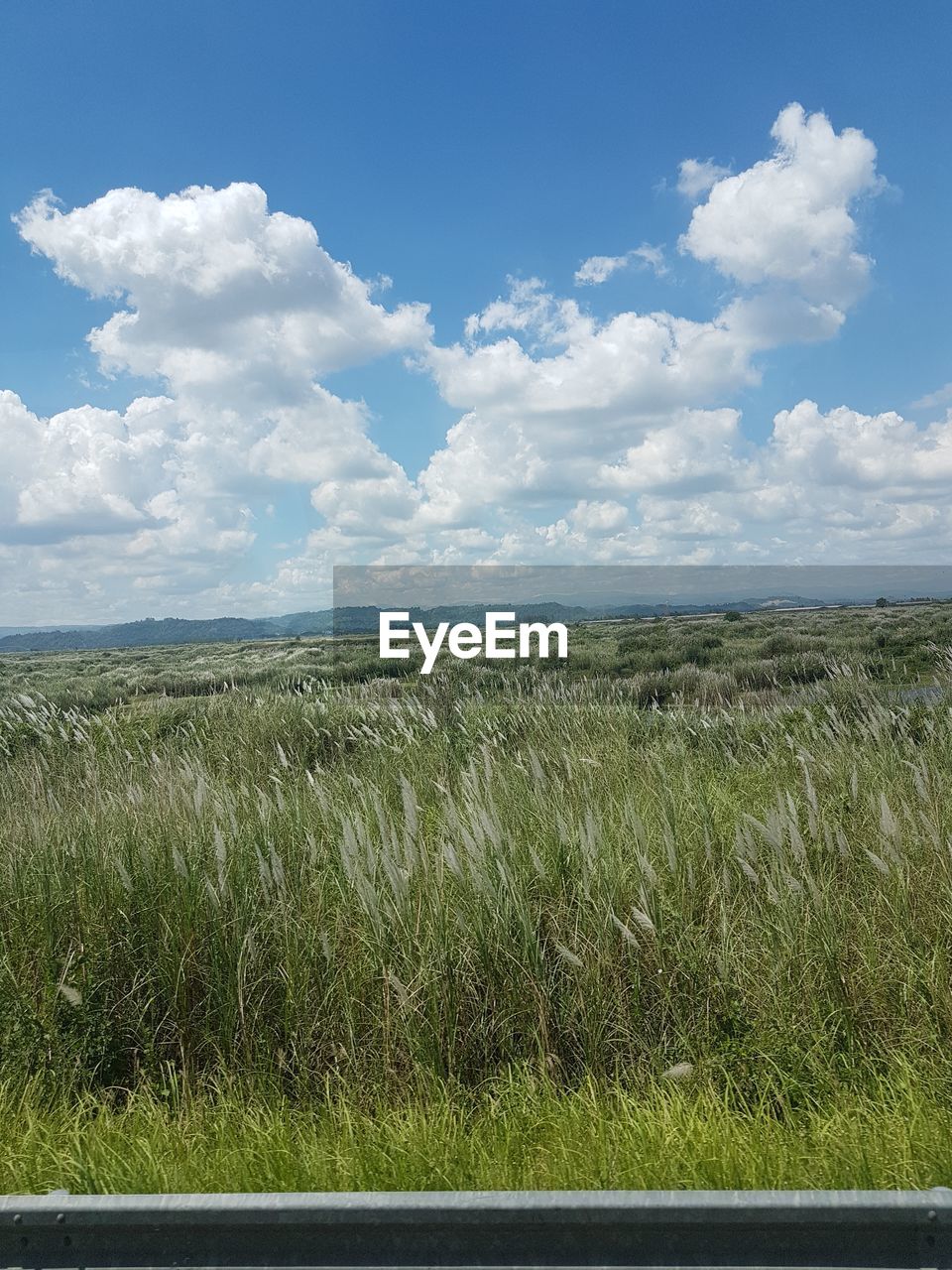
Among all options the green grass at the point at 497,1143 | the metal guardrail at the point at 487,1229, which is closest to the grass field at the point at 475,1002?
the green grass at the point at 497,1143

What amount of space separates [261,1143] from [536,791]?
11.5ft

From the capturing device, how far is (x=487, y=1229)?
272 cm

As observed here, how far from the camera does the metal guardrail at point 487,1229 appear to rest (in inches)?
105

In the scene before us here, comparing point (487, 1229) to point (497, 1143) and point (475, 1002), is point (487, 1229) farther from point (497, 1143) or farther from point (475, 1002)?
point (475, 1002)

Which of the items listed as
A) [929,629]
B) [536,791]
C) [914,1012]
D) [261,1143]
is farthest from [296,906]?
[929,629]

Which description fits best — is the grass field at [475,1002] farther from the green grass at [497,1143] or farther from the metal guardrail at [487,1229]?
the metal guardrail at [487,1229]

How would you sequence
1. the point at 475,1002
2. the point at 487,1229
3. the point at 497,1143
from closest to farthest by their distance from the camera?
the point at 487,1229, the point at 497,1143, the point at 475,1002

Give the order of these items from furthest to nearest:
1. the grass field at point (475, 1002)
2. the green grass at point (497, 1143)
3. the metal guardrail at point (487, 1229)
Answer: the grass field at point (475, 1002)
the green grass at point (497, 1143)
the metal guardrail at point (487, 1229)

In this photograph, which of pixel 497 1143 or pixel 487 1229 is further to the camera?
pixel 497 1143

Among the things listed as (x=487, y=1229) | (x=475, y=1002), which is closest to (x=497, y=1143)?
(x=487, y=1229)

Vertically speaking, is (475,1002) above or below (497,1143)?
above

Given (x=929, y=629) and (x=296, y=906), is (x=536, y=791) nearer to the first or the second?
(x=296, y=906)

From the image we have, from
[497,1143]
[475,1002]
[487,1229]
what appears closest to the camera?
[487,1229]

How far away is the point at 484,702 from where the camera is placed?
15.8 m
